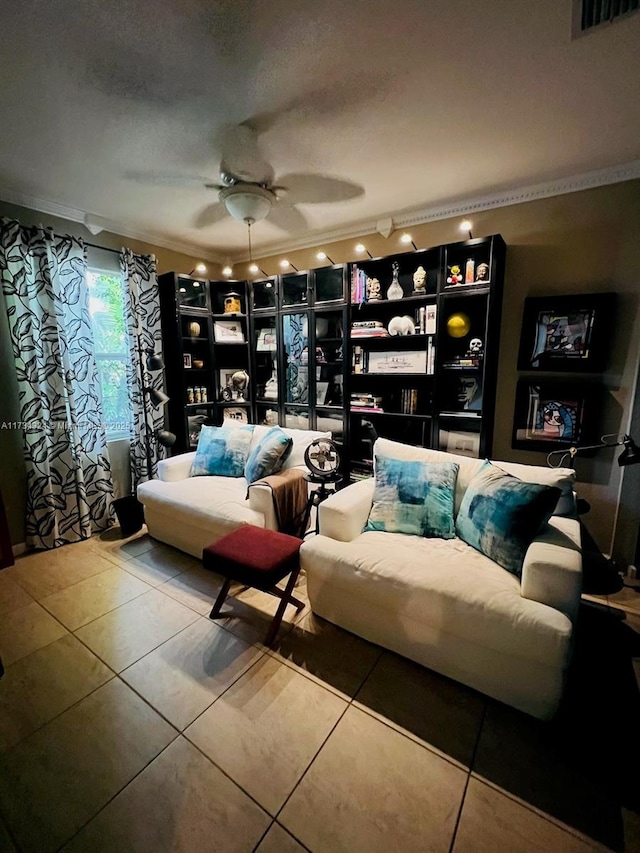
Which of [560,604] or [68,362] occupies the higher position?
[68,362]

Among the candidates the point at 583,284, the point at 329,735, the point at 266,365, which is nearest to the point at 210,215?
the point at 266,365

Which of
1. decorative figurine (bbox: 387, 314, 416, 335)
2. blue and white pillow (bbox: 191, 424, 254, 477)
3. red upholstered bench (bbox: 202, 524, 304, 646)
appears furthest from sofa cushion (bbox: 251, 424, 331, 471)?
decorative figurine (bbox: 387, 314, 416, 335)

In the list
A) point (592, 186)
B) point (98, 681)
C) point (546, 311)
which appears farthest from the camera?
point (546, 311)

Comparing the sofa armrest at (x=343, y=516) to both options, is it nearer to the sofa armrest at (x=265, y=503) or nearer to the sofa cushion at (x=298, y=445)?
the sofa armrest at (x=265, y=503)

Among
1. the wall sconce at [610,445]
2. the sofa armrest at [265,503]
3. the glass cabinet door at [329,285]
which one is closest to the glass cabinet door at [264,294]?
the glass cabinet door at [329,285]

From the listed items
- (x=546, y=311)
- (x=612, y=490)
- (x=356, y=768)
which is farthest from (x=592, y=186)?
(x=356, y=768)

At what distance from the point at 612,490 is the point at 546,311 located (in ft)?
4.30

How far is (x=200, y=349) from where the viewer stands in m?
3.80

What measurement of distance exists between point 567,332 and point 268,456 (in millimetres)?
2279

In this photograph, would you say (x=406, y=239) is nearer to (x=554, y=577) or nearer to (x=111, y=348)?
(x=554, y=577)

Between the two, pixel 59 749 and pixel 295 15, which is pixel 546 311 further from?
pixel 59 749

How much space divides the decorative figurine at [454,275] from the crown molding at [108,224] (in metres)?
2.61

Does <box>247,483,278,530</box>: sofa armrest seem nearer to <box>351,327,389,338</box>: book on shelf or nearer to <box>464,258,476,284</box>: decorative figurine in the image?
<box>351,327,389,338</box>: book on shelf

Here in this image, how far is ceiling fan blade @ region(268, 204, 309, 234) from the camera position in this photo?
2.80 meters
